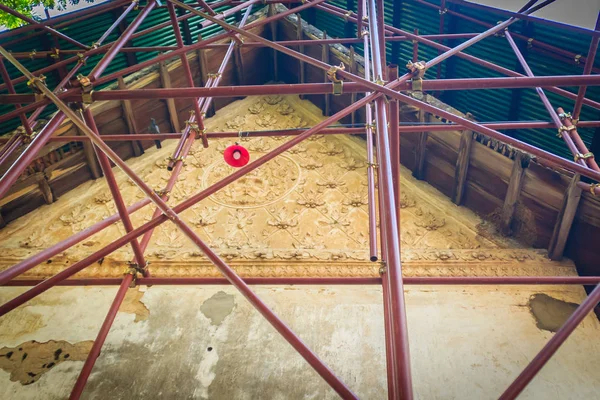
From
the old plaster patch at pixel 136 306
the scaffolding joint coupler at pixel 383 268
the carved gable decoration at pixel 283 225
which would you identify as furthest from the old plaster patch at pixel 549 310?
the old plaster patch at pixel 136 306

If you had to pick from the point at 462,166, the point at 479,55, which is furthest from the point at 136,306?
the point at 479,55


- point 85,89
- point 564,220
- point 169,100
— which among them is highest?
point 85,89

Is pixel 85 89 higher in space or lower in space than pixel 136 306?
higher

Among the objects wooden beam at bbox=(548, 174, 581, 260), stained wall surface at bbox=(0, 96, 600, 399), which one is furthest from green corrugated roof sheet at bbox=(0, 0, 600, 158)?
stained wall surface at bbox=(0, 96, 600, 399)

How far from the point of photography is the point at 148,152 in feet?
39.4

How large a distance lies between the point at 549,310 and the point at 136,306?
7094 mm

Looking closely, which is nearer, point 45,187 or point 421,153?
point 45,187

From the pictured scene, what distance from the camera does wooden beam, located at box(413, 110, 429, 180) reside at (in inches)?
411

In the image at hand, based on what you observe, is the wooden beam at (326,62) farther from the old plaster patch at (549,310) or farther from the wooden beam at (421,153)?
the old plaster patch at (549,310)

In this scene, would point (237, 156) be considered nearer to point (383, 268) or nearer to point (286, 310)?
point (286, 310)

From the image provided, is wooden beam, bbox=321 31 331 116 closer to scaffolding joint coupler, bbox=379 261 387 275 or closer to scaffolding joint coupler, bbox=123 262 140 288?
scaffolding joint coupler, bbox=379 261 387 275

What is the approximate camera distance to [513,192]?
9.24 m

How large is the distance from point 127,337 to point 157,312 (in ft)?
2.10

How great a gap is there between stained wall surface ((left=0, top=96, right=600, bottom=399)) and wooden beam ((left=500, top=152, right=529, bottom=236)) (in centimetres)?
28
